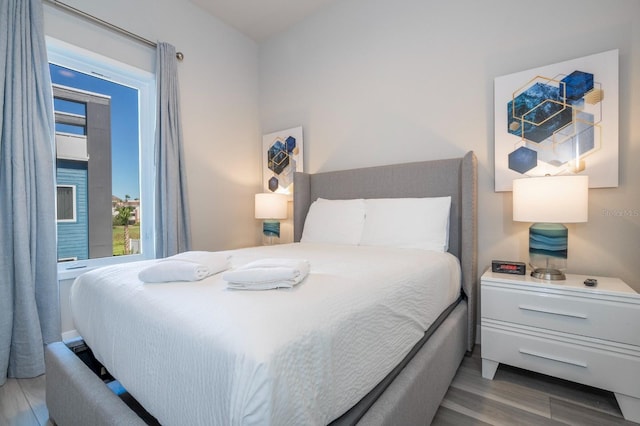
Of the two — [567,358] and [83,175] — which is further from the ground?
[83,175]

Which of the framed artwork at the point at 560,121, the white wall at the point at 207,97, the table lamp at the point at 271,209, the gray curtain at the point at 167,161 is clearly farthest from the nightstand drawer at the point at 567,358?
the white wall at the point at 207,97

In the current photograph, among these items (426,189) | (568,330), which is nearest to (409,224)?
(426,189)

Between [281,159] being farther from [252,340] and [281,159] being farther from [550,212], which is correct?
[252,340]

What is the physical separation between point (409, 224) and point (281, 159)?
5.91ft

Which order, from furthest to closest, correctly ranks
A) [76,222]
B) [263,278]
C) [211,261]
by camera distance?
[76,222] → [211,261] → [263,278]

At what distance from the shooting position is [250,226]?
3.52 m

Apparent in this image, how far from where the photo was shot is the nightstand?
1.38 meters

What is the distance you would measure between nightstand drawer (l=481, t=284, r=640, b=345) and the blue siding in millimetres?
2996

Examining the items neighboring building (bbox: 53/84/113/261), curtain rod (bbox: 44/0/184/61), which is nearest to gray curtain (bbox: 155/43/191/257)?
curtain rod (bbox: 44/0/184/61)

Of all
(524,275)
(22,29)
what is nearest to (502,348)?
(524,275)

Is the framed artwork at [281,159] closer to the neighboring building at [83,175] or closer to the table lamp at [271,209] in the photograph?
the table lamp at [271,209]

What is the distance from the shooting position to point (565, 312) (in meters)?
1.51

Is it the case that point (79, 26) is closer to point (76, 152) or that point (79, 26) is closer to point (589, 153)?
point (76, 152)

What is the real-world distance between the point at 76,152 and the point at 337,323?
2669 millimetres
